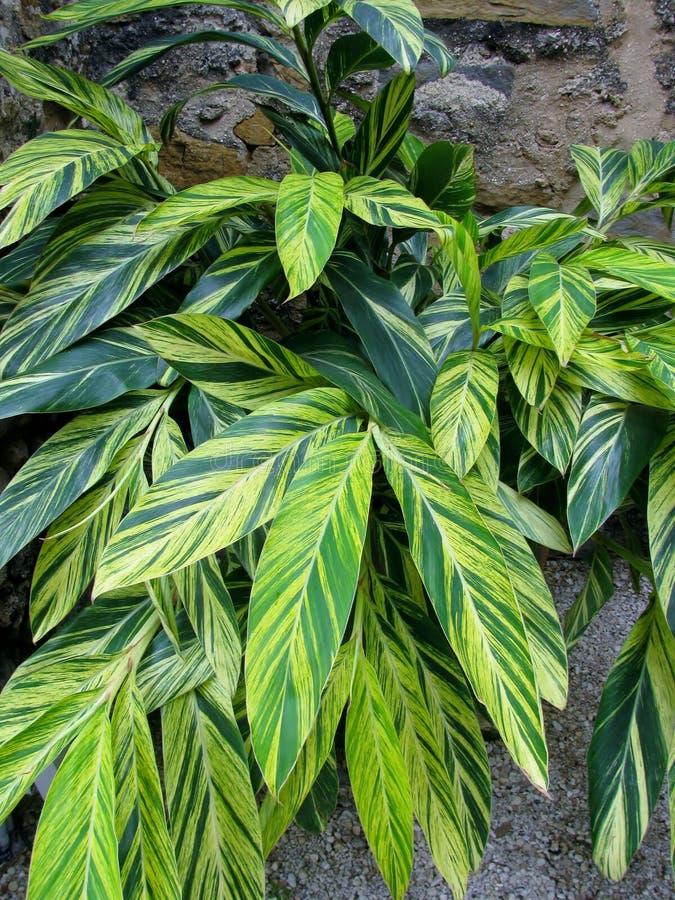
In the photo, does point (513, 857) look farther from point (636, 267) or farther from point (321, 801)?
point (636, 267)

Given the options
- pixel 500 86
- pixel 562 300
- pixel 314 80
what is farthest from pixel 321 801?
pixel 500 86

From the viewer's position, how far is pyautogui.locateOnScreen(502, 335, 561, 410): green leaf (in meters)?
0.62

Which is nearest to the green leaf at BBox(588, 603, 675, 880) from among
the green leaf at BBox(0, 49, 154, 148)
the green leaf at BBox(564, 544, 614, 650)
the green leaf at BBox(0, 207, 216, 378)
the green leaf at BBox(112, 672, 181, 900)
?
the green leaf at BBox(564, 544, 614, 650)

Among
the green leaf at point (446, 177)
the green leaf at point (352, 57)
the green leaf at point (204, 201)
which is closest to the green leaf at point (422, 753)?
the green leaf at point (204, 201)

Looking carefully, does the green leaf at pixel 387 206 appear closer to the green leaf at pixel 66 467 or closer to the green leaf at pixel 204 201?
the green leaf at pixel 204 201

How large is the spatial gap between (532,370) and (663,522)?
20 cm

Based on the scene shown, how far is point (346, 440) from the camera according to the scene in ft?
1.67

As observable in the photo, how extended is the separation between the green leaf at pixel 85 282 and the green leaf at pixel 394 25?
0.82 ft

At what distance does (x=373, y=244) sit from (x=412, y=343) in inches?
10.7

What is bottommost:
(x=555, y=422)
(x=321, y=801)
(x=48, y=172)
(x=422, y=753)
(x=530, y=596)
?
(x=321, y=801)

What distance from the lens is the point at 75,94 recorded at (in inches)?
27.0

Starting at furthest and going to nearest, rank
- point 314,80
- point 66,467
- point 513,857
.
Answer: point 513,857
point 314,80
point 66,467

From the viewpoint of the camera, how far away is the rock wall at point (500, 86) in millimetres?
1032

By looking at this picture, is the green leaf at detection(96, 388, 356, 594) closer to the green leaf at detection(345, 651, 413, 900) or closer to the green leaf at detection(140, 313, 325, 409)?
the green leaf at detection(140, 313, 325, 409)
